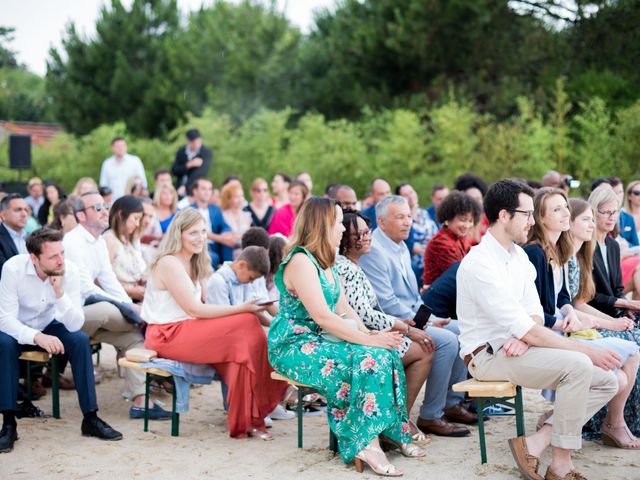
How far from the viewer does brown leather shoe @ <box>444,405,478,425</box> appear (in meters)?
6.19

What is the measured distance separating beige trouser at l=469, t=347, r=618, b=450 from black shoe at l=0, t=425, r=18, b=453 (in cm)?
304

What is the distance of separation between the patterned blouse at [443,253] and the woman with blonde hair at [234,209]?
4196 mm

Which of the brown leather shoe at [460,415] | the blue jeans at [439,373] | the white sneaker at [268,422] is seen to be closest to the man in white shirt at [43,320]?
the white sneaker at [268,422]

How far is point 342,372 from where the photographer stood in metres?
5.26

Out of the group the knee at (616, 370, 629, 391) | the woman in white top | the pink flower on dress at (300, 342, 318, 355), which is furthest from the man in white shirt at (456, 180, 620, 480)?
the woman in white top

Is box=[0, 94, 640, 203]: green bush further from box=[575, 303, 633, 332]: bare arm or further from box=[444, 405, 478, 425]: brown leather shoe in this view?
box=[444, 405, 478, 425]: brown leather shoe

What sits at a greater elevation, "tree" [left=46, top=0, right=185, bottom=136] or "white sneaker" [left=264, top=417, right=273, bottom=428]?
"tree" [left=46, top=0, right=185, bottom=136]

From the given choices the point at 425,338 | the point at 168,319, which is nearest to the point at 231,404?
the point at 168,319

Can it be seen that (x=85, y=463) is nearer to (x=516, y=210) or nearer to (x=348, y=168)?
(x=516, y=210)

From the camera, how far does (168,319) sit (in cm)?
618

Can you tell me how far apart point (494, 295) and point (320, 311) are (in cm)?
104

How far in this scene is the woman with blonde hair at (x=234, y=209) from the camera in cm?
1057

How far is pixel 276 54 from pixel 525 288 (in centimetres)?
2063

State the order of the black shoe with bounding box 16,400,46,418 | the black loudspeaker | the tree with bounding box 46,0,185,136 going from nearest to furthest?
the black shoe with bounding box 16,400,46,418 → the black loudspeaker → the tree with bounding box 46,0,185,136
